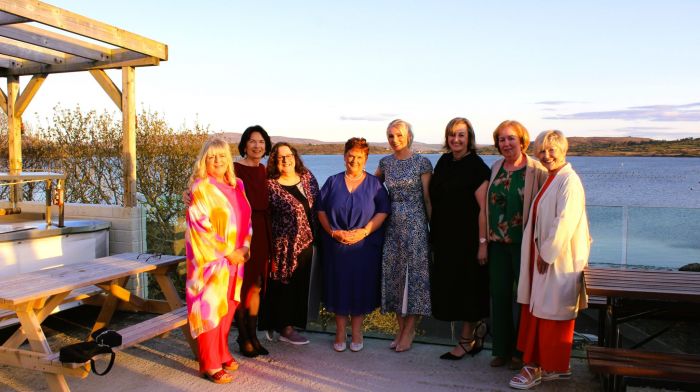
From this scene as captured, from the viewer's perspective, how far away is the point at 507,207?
4.06 meters

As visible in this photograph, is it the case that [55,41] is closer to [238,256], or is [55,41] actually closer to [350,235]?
[238,256]

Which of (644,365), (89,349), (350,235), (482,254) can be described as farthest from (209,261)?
(644,365)

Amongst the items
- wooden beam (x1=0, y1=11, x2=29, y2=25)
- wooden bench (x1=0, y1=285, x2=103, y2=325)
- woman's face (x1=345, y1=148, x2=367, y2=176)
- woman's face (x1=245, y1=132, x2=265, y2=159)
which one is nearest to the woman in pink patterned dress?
woman's face (x1=245, y1=132, x2=265, y2=159)

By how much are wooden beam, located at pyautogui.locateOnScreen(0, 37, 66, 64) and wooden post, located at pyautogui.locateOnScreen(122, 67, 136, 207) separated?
944 mm

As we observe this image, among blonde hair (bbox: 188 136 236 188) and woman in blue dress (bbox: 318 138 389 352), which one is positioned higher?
blonde hair (bbox: 188 136 236 188)

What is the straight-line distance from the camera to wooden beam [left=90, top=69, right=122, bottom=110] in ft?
18.8

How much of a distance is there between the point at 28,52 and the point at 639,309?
561 centimetres

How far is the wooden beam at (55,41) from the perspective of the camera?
200 inches

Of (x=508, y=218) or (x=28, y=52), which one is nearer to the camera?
(x=508, y=218)

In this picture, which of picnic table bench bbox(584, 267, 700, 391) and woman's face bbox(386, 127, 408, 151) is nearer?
picnic table bench bbox(584, 267, 700, 391)

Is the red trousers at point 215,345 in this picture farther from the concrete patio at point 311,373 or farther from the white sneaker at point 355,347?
the white sneaker at point 355,347

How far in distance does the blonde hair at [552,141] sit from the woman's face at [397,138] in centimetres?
102

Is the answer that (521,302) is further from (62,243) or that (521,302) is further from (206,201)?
(62,243)

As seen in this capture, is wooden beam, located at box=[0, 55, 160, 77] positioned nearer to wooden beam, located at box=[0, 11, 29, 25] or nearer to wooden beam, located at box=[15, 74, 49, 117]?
wooden beam, located at box=[15, 74, 49, 117]
